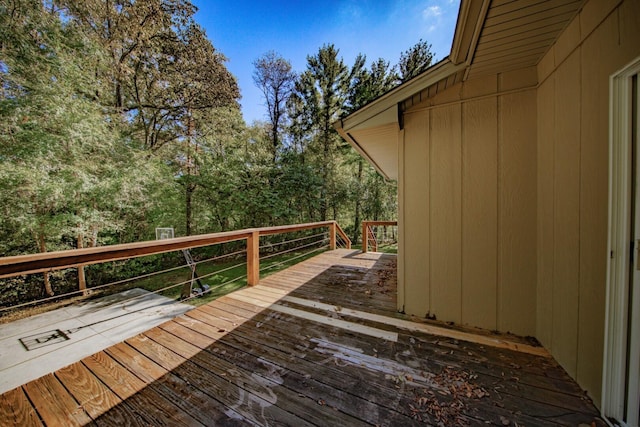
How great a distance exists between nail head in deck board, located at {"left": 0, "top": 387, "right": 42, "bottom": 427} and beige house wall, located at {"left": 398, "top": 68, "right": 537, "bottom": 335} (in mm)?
2975

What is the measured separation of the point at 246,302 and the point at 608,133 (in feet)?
11.4

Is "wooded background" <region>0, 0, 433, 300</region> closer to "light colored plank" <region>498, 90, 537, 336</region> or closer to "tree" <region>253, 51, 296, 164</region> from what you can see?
"tree" <region>253, 51, 296, 164</region>

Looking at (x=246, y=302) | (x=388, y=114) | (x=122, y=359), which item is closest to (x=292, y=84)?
(x=388, y=114)

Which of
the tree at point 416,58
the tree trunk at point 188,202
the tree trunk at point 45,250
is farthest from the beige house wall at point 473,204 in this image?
the tree trunk at point 188,202

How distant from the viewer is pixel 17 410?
1.36 metres

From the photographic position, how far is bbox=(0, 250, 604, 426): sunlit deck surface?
52.1 inches

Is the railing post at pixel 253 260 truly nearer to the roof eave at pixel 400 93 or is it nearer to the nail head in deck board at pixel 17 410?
the roof eave at pixel 400 93

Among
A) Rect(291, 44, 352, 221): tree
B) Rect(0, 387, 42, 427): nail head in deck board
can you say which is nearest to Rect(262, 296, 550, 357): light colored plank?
Rect(0, 387, 42, 427): nail head in deck board

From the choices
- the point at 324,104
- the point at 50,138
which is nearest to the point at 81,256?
the point at 50,138

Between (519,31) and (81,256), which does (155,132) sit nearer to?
(81,256)

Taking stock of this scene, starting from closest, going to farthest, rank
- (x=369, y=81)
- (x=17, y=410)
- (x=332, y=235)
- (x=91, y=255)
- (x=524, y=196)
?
(x=17, y=410)
(x=91, y=255)
(x=524, y=196)
(x=332, y=235)
(x=369, y=81)

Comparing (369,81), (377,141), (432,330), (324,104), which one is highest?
(369,81)

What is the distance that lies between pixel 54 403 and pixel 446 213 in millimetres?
3393

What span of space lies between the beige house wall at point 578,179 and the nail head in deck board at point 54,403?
3.14 metres
